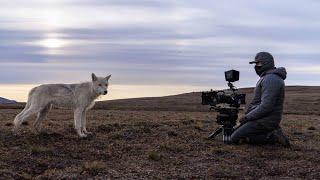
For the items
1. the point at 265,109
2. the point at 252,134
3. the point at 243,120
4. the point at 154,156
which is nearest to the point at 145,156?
the point at 154,156

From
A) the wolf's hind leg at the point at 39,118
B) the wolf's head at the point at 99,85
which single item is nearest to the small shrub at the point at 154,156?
the wolf's head at the point at 99,85

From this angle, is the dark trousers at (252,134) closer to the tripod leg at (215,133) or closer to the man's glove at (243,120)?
the man's glove at (243,120)

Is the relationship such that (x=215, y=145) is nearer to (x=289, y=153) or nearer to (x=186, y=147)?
(x=186, y=147)

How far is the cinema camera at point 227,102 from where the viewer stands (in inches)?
679

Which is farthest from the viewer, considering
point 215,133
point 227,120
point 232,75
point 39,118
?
point 39,118

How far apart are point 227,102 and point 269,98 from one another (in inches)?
57.6

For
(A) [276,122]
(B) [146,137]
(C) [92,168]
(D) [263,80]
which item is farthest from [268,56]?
(C) [92,168]

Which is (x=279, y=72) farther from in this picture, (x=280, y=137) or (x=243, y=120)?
(x=280, y=137)

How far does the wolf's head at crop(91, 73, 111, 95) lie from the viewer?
19.3 metres

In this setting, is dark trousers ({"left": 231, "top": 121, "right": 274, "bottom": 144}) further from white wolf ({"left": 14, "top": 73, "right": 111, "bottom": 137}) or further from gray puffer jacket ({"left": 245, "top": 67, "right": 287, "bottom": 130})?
white wolf ({"left": 14, "top": 73, "right": 111, "bottom": 137})

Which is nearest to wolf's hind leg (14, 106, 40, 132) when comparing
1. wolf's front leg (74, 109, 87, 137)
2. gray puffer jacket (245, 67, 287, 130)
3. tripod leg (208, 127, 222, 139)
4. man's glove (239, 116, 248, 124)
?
wolf's front leg (74, 109, 87, 137)

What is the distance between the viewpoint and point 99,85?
19.3 metres

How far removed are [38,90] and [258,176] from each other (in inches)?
342

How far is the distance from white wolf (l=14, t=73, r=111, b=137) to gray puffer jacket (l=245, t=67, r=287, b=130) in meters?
5.30
